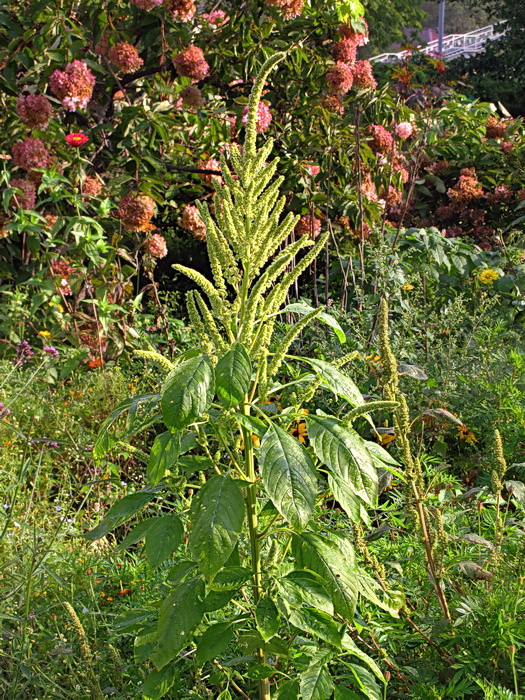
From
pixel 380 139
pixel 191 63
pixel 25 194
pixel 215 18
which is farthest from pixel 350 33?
pixel 25 194

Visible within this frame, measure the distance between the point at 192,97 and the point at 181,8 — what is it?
619 millimetres

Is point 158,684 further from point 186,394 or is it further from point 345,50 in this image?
point 345,50

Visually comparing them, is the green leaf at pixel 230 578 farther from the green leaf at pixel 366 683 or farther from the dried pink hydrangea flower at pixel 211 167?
the dried pink hydrangea flower at pixel 211 167

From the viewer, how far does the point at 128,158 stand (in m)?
4.90

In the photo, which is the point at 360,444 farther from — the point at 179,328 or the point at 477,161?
the point at 477,161

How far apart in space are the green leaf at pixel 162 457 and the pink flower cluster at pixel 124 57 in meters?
3.73

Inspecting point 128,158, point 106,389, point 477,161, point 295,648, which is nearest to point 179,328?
point 106,389

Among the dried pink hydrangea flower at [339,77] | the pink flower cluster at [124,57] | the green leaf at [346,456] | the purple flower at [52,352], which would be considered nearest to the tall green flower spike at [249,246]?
the green leaf at [346,456]

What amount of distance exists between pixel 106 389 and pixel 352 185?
7.97 ft

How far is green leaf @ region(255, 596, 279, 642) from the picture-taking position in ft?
4.69

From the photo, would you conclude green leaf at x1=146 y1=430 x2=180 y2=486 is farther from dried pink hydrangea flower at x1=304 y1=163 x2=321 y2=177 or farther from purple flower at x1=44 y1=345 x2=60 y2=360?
dried pink hydrangea flower at x1=304 y1=163 x2=321 y2=177

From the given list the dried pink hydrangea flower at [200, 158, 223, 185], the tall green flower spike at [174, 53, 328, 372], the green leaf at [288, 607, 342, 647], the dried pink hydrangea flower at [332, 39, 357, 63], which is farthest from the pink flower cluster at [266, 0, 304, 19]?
the green leaf at [288, 607, 342, 647]

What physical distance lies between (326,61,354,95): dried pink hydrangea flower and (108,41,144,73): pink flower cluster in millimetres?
1253

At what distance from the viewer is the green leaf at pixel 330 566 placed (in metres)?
1.45
